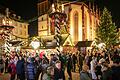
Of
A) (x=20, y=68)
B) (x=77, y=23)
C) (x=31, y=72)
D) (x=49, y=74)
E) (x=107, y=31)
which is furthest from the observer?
(x=77, y=23)

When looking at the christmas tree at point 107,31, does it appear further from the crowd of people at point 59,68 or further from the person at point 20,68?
the person at point 20,68

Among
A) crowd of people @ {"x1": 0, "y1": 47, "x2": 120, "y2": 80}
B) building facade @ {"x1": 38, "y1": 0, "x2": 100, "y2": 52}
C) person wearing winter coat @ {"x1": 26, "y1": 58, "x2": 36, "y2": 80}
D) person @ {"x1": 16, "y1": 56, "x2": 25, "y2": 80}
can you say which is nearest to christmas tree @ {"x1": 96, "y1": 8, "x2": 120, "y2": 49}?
building facade @ {"x1": 38, "y1": 0, "x2": 100, "y2": 52}

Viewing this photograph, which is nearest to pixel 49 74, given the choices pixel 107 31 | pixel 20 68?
pixel 20 68

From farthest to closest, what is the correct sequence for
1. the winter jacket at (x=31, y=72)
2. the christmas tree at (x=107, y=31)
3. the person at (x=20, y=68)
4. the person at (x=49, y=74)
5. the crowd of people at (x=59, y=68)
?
1. the christmas tree at (x=107, y=31)
2. the person at (x=20, y=68)
3. the winter jacket at (x=31, y=72)
4. the crowd of people at (x=59, y=68)
5. the person at (x=49, y=74)

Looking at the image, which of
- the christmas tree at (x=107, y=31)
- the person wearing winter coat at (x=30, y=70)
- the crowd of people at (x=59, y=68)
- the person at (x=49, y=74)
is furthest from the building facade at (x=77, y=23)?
the person at (x=49, y=74)

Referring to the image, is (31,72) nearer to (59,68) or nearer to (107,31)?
(59,68)

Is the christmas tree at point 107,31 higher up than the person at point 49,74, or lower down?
higher up

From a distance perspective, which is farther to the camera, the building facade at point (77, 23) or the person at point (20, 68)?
the building facade at point (77, 23)

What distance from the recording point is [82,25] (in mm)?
82000

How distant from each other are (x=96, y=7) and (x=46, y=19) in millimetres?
17191

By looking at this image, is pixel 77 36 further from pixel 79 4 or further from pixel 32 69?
pixel 32 69

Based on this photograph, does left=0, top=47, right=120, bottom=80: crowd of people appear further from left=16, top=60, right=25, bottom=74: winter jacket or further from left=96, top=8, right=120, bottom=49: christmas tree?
left=96, top=8, right=120, bottom=49: christmas tree

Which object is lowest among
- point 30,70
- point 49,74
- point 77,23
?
point 30,70

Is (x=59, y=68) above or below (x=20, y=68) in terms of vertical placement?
above
